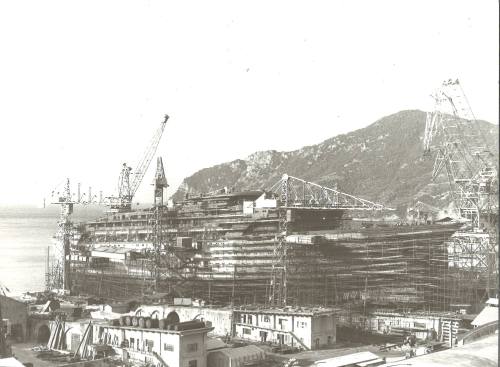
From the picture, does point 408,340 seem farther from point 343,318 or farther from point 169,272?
point 169,272

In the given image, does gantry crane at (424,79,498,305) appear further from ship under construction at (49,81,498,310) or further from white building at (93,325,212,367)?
white building at (93,325,212,367)

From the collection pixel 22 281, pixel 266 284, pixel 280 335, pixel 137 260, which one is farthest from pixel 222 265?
pixel 22 281

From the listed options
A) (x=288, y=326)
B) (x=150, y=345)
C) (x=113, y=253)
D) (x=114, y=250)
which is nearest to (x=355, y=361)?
(x=288, y=326)

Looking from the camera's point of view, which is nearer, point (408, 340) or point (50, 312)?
point (408, 340)

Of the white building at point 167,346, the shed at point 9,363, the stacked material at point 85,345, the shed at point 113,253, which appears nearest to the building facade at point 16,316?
the stacked material at point 85,345

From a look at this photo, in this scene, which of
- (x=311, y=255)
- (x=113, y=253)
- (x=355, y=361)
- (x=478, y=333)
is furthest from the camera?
(x=113, y=253)

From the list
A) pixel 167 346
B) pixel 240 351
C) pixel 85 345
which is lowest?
pixel 85 345

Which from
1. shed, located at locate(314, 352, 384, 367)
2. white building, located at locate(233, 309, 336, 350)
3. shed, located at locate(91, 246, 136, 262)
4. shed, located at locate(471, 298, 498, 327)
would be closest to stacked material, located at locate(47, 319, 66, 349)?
white building, located at locate(233, 309, 336, 350)

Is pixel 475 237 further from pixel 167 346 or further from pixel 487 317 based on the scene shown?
pixel 167 346
